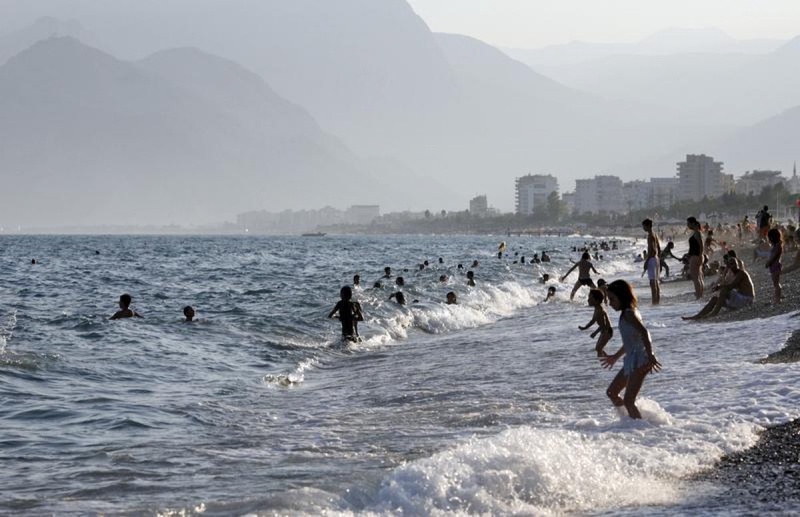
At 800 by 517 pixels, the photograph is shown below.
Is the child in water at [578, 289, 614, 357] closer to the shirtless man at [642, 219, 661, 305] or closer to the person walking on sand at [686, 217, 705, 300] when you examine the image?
the shirtless man at [642, 219, 661, 305]

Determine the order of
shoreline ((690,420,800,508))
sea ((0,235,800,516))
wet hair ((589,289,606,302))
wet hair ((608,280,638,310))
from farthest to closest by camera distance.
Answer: wet hair ((589,289,606,302)), wet hair ((608,280,638,310)), sea ((0,235,800,516)), shoreline ((690,420,800,508))

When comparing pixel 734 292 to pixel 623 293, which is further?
pixel 734 292

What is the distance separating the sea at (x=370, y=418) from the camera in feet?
25.1

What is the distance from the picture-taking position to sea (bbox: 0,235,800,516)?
765cm

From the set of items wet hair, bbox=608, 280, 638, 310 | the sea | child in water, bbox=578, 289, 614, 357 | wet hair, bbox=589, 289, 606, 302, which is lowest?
the sea

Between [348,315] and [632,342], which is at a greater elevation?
[632,342]

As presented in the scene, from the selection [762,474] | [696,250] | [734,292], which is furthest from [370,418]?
[696,250]

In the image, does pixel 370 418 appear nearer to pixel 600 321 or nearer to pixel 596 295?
pixel 596 295

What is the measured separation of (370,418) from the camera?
11359 mm

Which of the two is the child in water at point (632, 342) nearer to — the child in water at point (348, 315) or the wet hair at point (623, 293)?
the wet hair at point (623, 293)

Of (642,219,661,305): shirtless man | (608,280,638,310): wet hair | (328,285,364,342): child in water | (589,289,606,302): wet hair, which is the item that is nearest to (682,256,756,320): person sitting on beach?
(642,219,661,305): shirtless man

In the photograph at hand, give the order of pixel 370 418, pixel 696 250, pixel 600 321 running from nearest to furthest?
pixel 370 418 → pixel 600 321 → pixel 696 250

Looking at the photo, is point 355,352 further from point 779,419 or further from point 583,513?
point 583,513

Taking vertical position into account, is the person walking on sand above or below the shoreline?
above
